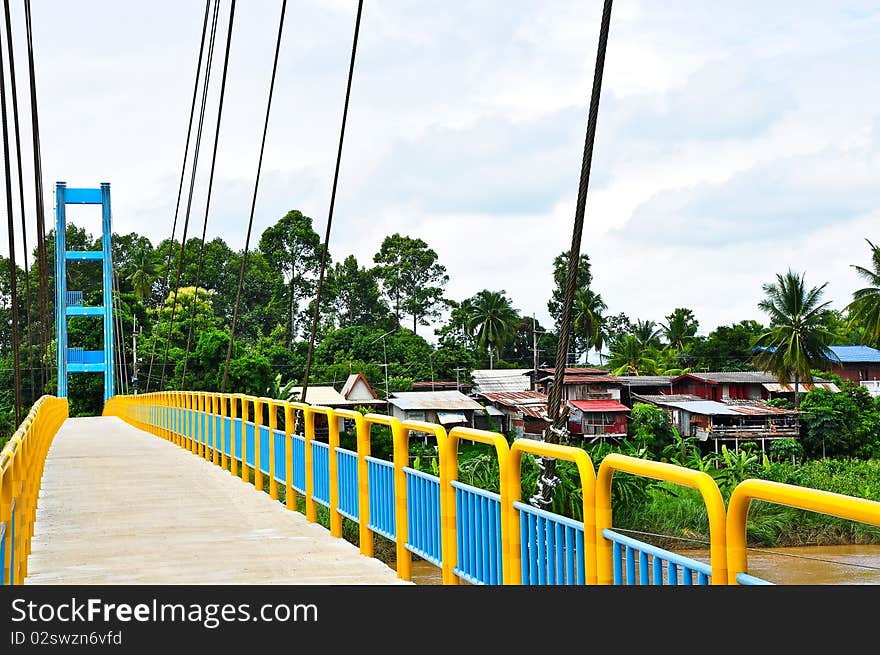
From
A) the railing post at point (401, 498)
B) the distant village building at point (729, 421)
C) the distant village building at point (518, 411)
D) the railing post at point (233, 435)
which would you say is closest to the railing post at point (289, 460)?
the railing post at point (233, 435)

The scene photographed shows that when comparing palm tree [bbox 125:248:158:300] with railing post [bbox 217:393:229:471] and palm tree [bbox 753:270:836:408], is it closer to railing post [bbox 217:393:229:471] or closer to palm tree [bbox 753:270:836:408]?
palm tree [bbox 753:270:836:408]

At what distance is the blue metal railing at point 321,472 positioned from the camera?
8.72 m

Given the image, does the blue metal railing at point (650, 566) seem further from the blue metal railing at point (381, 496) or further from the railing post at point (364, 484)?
the railing post at point (364, 484)

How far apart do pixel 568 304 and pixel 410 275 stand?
217 ft

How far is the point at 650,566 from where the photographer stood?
3756 millimetres

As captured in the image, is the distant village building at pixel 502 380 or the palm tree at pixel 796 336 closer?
the palm tree at pixel 796 336

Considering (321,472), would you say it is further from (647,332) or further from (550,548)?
(647,332)

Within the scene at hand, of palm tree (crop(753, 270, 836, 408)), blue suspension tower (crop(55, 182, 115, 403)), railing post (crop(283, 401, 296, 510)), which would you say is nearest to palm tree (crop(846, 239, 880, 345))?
palm tree (crop(753, 270, 836, 408))

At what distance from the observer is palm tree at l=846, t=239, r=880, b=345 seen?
53.3m

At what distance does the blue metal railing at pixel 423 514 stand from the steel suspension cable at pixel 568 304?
0.80 metres

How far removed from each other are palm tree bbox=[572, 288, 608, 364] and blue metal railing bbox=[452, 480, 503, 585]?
236 feet

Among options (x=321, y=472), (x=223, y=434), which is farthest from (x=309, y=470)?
(x=223, y=434)
